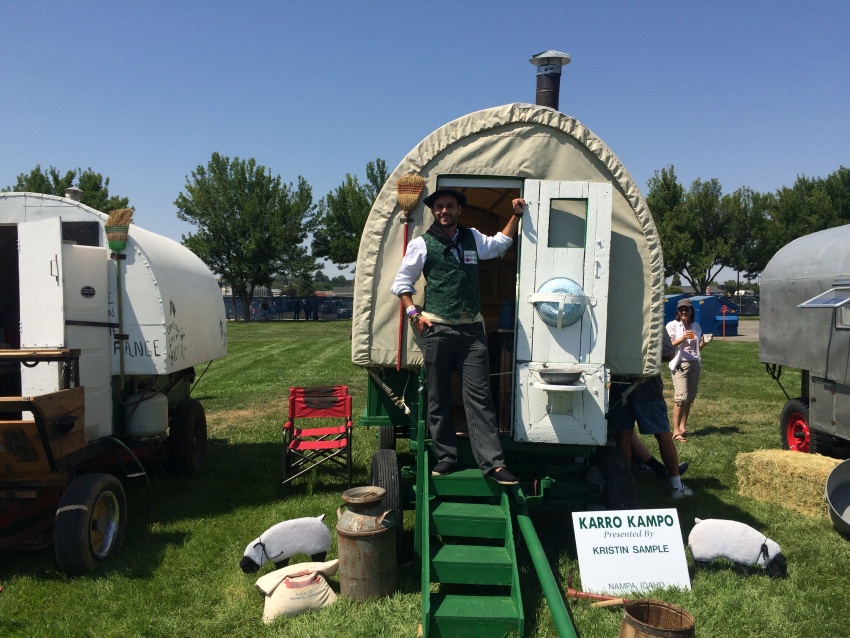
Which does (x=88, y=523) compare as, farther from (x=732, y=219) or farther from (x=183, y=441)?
(x=732, y=219)

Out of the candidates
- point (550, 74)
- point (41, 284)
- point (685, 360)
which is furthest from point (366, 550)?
point (685, 360)

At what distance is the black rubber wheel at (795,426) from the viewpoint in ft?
24.5

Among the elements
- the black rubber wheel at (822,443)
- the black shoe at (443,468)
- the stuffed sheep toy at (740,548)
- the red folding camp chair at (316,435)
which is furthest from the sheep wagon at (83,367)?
the black rubber wheel at (822,443)

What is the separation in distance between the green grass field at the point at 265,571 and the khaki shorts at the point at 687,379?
64 centimetres

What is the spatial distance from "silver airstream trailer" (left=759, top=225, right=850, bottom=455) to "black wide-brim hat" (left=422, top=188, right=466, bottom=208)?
13.0 ft

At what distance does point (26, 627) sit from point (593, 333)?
407 cm

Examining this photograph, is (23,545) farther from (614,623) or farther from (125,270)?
(614,623)

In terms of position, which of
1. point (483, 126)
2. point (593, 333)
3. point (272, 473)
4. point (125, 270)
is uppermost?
point (483, 126)

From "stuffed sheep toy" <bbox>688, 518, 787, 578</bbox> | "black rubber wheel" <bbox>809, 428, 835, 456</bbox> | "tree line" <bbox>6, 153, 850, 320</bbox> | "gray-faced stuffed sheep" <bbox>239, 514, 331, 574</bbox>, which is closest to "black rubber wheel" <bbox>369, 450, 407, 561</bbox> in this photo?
"gray-faced stuffed sheep" <bbox>239, 514, 331, 574</bbox>

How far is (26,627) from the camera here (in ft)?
12.5

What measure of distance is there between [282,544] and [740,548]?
3.15m

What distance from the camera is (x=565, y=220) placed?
180 inches

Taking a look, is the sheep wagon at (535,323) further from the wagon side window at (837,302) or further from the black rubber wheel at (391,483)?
the wagon side window at (837,302)

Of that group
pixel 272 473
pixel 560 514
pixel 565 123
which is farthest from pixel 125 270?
pixel 560 514
